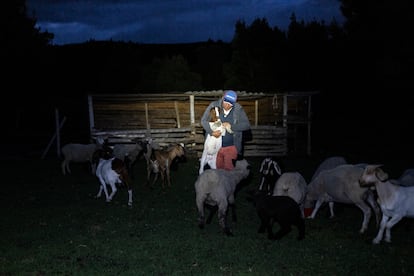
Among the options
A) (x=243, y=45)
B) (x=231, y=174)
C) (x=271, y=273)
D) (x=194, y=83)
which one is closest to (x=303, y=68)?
(x=243, y=45)

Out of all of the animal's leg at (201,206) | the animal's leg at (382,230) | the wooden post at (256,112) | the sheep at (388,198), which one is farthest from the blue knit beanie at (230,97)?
the wooden post at (256,112)

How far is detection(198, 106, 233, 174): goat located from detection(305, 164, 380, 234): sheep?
2061 mm

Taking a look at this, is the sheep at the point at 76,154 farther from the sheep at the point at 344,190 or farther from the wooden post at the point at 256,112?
the wooden post at the point at 256,112

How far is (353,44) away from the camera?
106 feet

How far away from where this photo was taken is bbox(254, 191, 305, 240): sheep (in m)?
7.48

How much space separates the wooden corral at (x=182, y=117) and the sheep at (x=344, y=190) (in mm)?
10578

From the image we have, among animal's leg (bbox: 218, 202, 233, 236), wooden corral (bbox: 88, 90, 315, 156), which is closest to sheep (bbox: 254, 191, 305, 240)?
animal's leg (bbox: 218, 202, 233, 236)

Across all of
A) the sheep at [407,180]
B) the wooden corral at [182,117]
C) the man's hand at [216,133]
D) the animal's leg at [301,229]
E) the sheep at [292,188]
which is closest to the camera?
the animal's leg at [301,229]

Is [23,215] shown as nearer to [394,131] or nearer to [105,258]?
[105,258]

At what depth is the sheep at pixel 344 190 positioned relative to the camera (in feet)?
27.1

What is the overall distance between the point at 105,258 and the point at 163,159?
619cm

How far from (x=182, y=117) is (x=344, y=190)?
1458 cm

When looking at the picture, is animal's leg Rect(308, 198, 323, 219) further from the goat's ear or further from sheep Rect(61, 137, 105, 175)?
sheep Rect(61, 137, 105, 175)

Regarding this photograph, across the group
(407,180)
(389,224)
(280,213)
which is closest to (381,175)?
(389,224)
